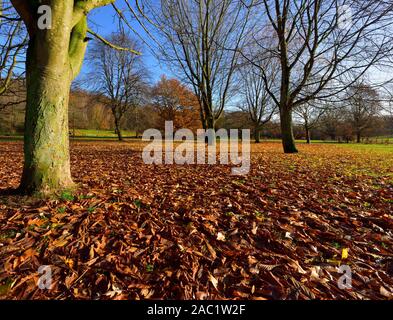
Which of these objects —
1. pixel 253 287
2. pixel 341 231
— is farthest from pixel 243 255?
pixel 341 231

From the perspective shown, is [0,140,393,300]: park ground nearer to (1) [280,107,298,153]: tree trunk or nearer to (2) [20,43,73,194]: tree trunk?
(2) [20,43,73,194]: tree trunk

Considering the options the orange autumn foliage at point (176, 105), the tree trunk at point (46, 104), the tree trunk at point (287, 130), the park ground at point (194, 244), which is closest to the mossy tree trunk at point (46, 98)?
the tree trunk at point (46, 104)

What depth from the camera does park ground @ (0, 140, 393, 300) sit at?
1.63 m

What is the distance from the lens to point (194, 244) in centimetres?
215

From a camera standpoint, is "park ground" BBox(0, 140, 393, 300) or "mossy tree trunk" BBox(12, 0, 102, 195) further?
"mossy tree trunk" BBox(12, 0, 102, 195)

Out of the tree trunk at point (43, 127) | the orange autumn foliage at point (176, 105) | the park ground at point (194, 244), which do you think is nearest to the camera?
the park ground at point (194, 244)

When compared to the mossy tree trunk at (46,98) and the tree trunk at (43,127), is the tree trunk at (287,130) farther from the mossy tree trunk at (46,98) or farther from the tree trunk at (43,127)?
the tree trunk at (43,127)

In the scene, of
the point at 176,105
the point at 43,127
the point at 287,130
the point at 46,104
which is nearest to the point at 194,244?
the point at 43,127

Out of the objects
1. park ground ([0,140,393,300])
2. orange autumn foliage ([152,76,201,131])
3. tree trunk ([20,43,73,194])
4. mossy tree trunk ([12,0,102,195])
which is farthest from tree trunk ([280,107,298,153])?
orange autumn foliage ([152,76,201,131])

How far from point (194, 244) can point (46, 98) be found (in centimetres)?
283

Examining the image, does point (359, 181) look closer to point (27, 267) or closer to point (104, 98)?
point (27, 267)

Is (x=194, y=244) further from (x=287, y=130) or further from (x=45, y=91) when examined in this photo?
(x=287, y=130)

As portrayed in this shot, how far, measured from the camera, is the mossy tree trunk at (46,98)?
9.36 feet
